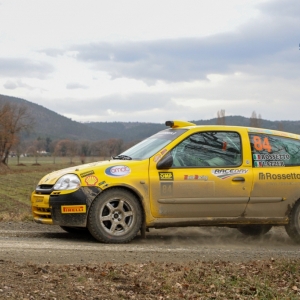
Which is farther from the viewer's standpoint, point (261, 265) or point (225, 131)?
point (225, 131)

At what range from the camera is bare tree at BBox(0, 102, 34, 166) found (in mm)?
108938

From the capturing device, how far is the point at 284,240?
927 cm

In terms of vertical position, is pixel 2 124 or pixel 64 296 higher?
pixel 2 124

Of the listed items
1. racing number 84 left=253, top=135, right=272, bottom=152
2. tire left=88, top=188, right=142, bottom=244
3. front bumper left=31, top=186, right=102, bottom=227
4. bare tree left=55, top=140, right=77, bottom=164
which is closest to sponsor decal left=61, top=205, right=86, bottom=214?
front bumper left=31, top=186, right=102, bottom=227

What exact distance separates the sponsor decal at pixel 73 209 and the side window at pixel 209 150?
4.73ft

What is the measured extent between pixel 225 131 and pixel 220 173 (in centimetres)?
73

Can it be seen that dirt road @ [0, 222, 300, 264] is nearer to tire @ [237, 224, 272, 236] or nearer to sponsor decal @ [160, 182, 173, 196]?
tire @ [237, 224, 272, 236]

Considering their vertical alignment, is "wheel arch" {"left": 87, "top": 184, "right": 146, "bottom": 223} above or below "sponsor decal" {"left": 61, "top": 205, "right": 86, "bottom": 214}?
above

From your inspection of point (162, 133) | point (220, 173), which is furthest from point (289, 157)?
point (162, 133)

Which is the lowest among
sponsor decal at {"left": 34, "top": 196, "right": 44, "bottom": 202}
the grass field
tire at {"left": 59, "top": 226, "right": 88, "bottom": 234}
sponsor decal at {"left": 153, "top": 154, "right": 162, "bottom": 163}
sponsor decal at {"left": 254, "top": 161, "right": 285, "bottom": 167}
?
the grass field

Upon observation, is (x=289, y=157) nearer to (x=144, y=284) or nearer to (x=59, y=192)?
(x=59, y=192)

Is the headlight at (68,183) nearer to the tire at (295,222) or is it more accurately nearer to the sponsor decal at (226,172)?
the sponsor decal at (226,172)

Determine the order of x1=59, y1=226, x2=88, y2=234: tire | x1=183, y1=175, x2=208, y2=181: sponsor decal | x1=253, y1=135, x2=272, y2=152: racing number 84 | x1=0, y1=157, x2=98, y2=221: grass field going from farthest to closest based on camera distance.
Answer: x1=0, y1=157, x2=98, y2=221: grass field → x1=253, y1=135, x2=272, y2=152: racing number 84 → x1=59, y1=226, x2=88, y2=234: tire → x1=183, y1=175, x2=208, y2=181: sponsor decal

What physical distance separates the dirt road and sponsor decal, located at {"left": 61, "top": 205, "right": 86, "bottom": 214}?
0.41m
